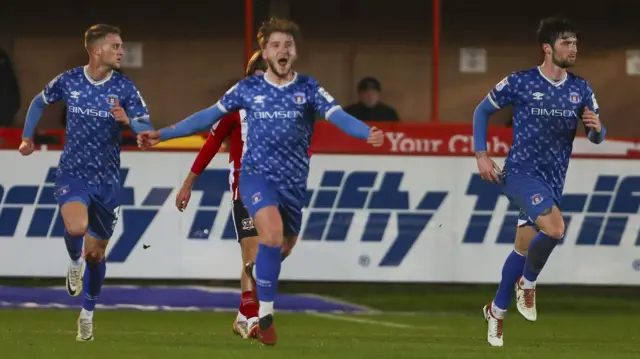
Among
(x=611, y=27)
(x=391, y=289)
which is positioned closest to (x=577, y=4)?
(x=611, y=27)

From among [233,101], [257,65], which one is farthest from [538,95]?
[233,101]

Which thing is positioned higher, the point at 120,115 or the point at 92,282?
the point at 120,115

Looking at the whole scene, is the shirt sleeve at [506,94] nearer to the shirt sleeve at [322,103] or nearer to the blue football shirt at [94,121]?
the shirt sleeve at [322,103]

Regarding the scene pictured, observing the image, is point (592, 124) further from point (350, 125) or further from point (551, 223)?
point (350, 125)

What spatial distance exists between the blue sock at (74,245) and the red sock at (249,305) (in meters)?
1.30

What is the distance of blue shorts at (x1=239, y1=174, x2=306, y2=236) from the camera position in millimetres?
11445

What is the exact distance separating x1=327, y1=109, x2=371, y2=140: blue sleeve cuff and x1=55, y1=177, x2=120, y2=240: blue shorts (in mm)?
2180

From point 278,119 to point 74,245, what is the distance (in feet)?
7.49

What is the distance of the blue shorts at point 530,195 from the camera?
12305 millimetres

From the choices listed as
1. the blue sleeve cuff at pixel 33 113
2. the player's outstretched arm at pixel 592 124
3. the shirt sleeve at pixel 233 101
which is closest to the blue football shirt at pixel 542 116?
the player's outstretched arm at pixel 592 124

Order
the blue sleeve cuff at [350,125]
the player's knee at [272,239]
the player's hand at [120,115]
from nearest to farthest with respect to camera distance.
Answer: the blue sleeve cuff at [350,125]
the player's knee at [272,239]
the player's hand at [120,115]

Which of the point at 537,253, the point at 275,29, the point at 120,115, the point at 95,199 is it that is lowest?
the point at 537,253

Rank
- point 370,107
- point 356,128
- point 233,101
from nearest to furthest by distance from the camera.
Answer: point 356,128 < point 233,101 < point 370,107

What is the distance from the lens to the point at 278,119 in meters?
11.5
